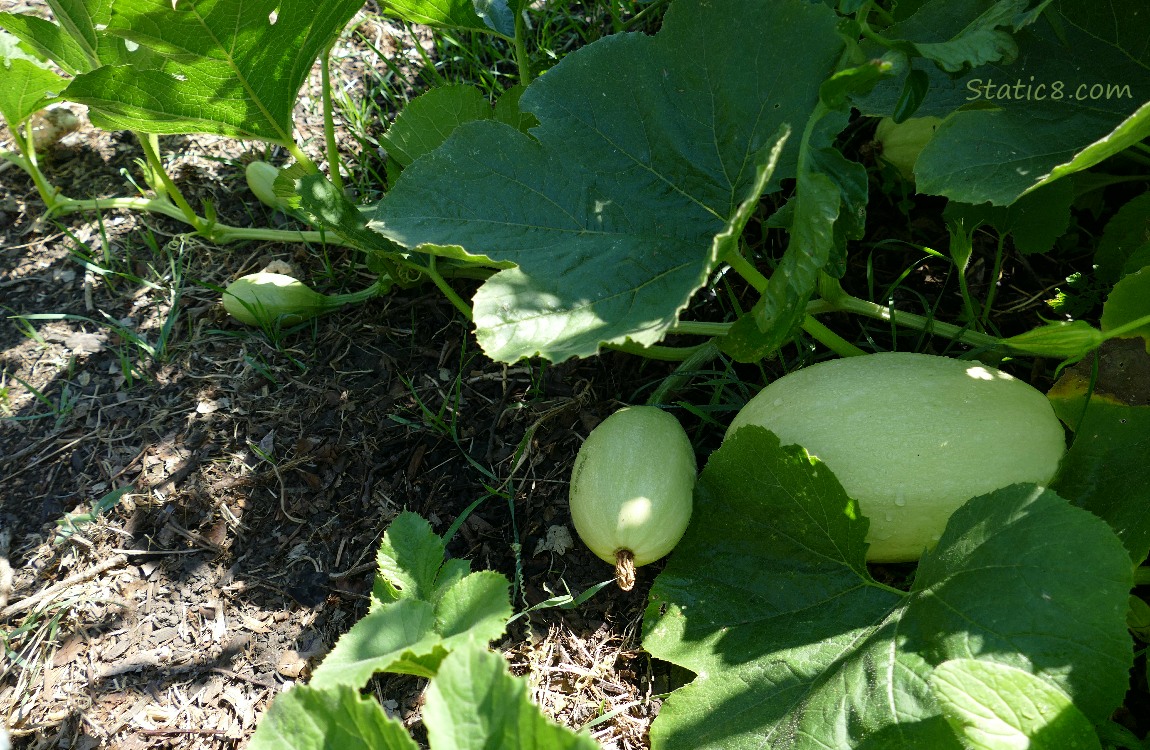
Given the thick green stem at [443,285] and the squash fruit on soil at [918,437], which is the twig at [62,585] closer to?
the thick green stem at [443,285]

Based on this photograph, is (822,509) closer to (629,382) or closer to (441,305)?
(629,382)

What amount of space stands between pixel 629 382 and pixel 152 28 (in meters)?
1.22

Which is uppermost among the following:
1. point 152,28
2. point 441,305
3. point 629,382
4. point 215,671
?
point 152,28

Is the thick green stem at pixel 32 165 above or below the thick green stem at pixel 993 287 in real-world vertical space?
above

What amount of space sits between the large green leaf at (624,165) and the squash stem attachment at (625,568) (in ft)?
1.38

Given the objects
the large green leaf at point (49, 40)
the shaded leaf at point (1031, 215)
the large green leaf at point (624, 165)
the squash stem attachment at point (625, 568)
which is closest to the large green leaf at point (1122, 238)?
the shaded leaf at point (1031, 215)

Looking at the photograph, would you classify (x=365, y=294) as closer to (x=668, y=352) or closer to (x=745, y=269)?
(x=668, y=352)

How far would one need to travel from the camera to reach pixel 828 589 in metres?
1.54

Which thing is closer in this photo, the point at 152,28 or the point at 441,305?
the point at 152,28

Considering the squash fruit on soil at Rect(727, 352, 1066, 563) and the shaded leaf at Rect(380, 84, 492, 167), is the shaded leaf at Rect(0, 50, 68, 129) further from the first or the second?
the squash fruit on soil at Rect(727, 352, 1066, 563)

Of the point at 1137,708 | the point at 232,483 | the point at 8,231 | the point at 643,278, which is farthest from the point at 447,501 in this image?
the point at 8,231

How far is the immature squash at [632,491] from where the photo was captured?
1609mm

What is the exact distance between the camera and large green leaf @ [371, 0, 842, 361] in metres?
1.59

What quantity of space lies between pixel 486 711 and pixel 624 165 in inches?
41.4
